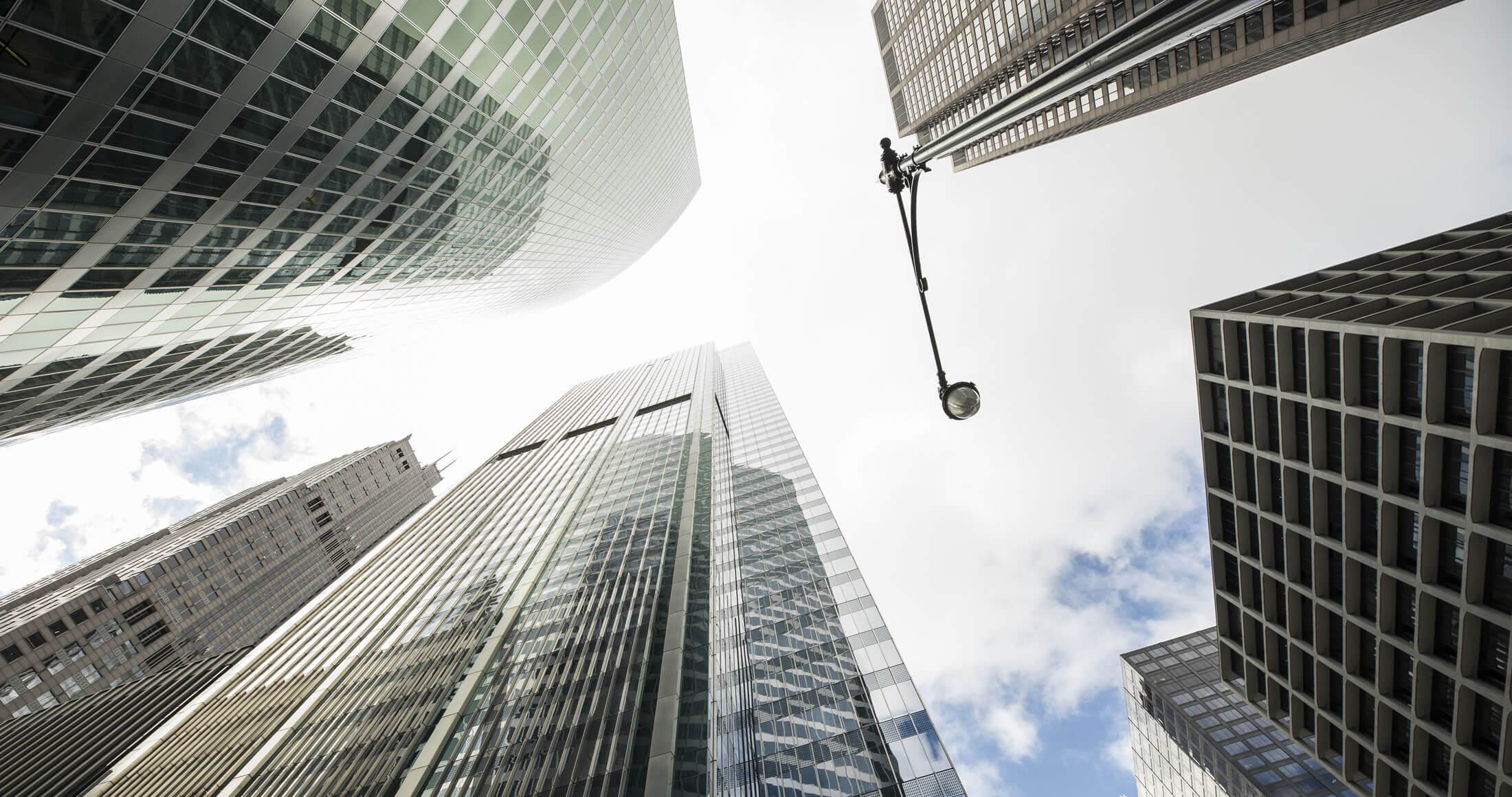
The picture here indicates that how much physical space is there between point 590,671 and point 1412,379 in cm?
5117

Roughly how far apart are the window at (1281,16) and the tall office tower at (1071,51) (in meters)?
0.07

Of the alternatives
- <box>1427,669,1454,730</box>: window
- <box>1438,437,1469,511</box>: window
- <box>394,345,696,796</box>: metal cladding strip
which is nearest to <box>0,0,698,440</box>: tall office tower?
<box>394,345,696,796</box>: metal cladding strip

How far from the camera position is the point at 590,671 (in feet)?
104

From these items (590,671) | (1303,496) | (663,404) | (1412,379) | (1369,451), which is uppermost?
(663,404)

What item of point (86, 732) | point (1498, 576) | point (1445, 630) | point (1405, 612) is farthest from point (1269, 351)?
point (86, 732)

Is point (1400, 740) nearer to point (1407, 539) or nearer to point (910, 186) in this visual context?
point (1407, 539)

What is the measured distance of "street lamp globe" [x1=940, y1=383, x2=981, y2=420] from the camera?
1105 cm

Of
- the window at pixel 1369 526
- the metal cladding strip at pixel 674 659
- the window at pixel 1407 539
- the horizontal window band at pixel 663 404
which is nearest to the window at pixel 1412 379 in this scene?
the window at pixel 1407 539

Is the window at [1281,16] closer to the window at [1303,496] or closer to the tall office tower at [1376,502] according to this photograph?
the tall office tower at [1376,502]

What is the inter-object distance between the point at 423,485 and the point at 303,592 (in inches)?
1971

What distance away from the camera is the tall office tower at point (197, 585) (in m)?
79.8

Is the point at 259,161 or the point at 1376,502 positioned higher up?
the point at 259,161

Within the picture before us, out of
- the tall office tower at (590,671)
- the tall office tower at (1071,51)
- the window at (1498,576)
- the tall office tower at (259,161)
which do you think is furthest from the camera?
the window at (1498,576)

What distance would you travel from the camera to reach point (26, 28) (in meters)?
13.9
